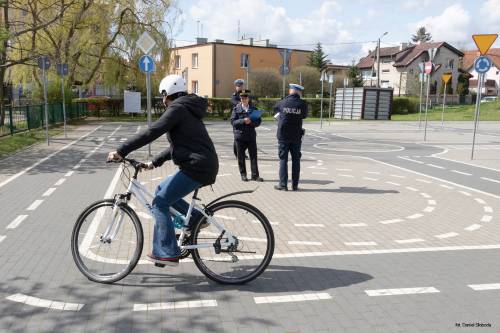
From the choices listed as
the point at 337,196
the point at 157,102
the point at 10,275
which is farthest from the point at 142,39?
the point at 157,102

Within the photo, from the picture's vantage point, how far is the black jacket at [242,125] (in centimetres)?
977

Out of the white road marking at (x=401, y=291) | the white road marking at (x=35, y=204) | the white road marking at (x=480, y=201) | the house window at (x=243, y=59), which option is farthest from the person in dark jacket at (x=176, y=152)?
the house window at (x=243, y=59)

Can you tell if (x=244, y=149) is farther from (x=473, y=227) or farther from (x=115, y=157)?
(x=115, y=157)

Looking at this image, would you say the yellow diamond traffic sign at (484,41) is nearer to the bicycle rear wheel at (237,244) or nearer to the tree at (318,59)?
the bicycle rear wheel at (237,244)

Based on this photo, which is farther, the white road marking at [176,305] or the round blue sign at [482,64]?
the round blue sign at [482,64]

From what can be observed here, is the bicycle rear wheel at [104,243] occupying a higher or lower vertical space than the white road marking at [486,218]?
higher

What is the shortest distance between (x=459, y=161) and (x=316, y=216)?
821 cm

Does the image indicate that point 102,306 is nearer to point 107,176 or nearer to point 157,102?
point 107,176

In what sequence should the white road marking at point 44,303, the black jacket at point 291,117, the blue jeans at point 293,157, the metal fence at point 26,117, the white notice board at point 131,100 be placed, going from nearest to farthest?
the white road marking at point 44,303
the black jacket at point 291,117
the blue jeans at point 293,157
the metal fence at point 26,117
the white notice board at point 131,100

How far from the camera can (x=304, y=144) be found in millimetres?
17859

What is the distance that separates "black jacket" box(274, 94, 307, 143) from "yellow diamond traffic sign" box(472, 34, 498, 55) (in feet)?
22.3

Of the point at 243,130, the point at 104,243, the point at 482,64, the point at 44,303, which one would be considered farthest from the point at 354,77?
the point at 44,303

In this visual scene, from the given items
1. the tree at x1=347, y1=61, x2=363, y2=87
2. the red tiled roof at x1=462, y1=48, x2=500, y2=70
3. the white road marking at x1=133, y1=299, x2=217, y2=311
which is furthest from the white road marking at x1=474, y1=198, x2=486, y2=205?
the red tiled roof at x1=462, y1=48, x2=500, y2=70

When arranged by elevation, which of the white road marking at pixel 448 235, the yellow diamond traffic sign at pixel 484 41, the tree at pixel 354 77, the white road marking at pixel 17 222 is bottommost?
the white road marking at pixel 17 222
